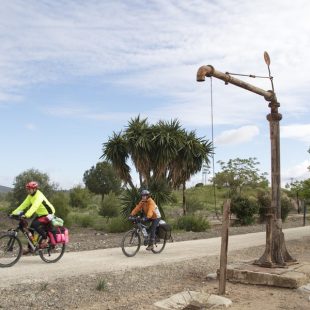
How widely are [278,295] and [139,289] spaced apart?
2609 millimetres

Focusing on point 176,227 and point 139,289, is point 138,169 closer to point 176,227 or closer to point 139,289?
point 176,227

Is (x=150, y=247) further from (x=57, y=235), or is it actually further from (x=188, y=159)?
(x=188, y=159)

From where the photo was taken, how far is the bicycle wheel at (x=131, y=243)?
40.7ft

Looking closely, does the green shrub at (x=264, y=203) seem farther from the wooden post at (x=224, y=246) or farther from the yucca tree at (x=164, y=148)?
the wooden post at (x=224, y=246)

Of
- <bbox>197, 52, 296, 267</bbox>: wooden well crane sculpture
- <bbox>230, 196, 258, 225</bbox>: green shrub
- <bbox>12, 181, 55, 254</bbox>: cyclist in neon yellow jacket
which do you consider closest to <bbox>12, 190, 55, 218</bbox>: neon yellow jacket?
<bbox>12, 181, 55, 254</bbox>: cyclist in neon yellow jacket

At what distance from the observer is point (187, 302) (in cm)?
835

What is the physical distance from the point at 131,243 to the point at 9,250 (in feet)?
11.6

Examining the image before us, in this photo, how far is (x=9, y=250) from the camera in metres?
10.0

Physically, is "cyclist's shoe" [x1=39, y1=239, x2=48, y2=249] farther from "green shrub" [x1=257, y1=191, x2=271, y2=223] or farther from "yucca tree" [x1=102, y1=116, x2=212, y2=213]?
"green shrub" [x1=257, y1=191, x2=271, y2=223]

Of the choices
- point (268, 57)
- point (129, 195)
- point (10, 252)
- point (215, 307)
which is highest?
point (268, 57)

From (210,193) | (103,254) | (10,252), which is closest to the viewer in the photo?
(10,252)

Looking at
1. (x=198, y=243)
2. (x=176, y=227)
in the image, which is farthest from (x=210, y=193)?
(x=198, y=243)

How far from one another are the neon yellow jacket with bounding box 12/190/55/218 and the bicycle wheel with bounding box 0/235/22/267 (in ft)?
1.82

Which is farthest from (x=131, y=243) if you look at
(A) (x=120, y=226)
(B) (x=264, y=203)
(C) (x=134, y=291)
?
(B) (x=264, y=203)
